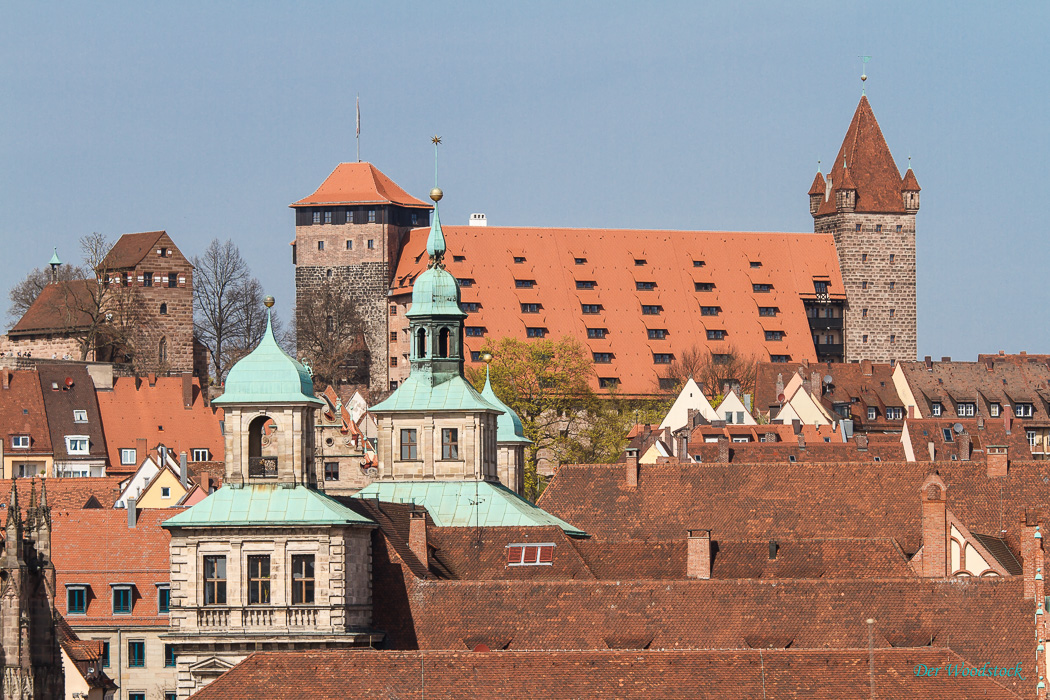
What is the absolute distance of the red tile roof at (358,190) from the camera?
149125 mm

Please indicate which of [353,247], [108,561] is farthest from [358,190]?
[108,561]

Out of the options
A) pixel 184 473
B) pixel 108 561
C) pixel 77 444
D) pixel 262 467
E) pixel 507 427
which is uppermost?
pixel 262 467

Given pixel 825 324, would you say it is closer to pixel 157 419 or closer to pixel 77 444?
pixel 157 419

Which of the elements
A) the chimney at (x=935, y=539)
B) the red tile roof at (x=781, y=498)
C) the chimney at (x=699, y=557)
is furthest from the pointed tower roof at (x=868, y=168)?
the chimney at (x=699, y=557)

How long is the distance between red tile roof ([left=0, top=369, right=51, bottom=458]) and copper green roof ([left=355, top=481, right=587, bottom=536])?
4622 centimetres

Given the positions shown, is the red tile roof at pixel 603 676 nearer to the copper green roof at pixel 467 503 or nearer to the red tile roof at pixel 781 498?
the copper green roof at pixel 467 503

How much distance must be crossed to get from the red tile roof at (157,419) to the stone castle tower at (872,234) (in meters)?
45.4

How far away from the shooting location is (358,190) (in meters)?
151

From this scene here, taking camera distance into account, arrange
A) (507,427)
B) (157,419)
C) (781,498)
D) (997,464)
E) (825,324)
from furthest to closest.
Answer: (825,324) → (157,419) → (507,427) → (781,498) → (997,464)

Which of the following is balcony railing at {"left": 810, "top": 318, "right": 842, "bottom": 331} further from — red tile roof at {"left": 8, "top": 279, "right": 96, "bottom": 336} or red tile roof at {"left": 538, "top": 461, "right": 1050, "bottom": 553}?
red tile roof at {"left": 538, "top": 461, "right": 1050, "bottom": 553}

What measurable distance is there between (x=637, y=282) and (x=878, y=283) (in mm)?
13920

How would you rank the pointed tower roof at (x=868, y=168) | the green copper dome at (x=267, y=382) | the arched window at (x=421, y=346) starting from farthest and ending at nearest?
the pointed tower roof at (x=868, y=168) → the arched window at (x=421, y=346) → the green copper dome at (x=267, y=382)

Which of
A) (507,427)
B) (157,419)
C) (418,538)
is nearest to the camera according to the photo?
(418,538)

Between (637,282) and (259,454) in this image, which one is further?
(637,282)
